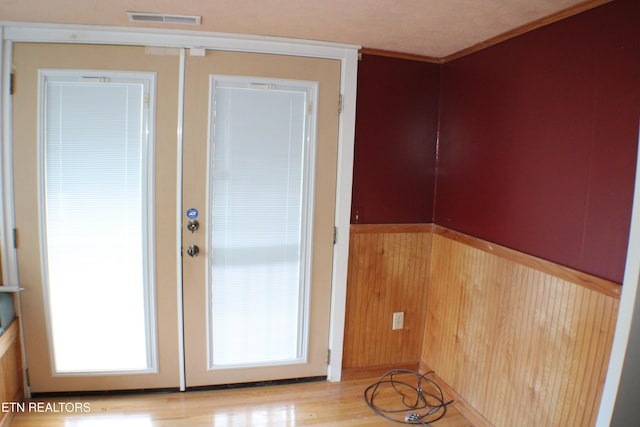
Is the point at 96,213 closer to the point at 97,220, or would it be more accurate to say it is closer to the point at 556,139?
the point at 97,220

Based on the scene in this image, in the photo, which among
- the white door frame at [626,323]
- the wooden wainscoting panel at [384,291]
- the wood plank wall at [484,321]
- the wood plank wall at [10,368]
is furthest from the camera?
the wooden wainscoting panel at [384,291]

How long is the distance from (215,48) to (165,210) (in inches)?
37.1

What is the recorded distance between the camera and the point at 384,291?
2.43 m

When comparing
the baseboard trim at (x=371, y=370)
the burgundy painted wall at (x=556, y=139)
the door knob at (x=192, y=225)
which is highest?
the burgundy painted wall at (x=556, y=139)

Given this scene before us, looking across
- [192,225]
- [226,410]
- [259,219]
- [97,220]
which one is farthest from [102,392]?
[259,219]

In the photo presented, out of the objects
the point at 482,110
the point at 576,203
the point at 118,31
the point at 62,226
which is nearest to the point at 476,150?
the point at 482,110

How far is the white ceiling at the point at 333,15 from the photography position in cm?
154

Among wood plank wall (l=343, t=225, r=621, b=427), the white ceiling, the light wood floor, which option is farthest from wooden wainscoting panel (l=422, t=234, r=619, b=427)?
the white ceiling

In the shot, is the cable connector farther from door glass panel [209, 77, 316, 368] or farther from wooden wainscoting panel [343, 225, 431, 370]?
door glass panel [209, 77, 316, 368]

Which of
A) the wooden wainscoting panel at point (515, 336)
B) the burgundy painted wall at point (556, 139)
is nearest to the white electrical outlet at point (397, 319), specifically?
the wooden wainscoting panel at point (515, 336)

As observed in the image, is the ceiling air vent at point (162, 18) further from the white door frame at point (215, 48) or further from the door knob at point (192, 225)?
the door knob at point (192, 225)

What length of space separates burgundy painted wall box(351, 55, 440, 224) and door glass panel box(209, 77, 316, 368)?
36 cm

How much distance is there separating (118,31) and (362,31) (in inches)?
50.3

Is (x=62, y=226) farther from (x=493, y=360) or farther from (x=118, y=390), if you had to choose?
(x=493, y=360)
